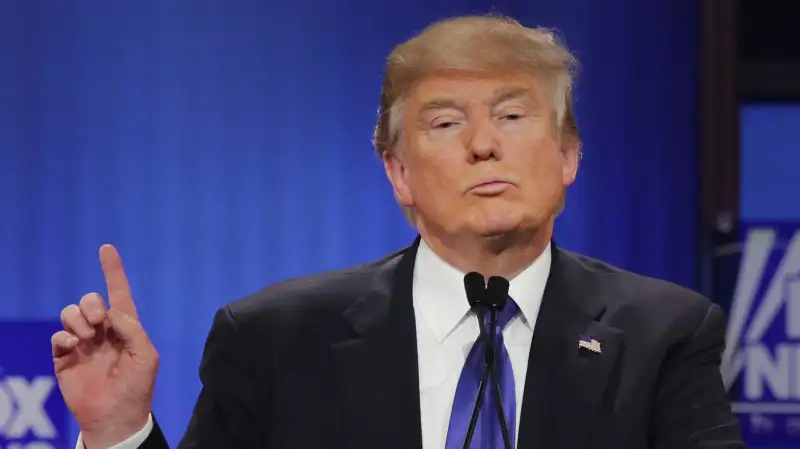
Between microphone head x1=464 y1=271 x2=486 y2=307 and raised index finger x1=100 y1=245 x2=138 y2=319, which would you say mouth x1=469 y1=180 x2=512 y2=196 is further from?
raised index finger x1=100 y1=245 x2=138 y2=319

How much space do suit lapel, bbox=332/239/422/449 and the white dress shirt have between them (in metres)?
0.02

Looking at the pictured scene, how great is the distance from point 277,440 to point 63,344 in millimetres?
291

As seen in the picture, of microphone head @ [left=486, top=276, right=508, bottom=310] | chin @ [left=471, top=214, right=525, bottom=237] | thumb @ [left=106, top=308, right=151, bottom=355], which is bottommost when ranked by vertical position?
thumb @ [left=106, top=308, right=151, bottom=355]

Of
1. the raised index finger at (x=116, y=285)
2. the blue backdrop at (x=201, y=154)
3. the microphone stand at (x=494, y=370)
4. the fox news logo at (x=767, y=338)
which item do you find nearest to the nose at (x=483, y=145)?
the microphone stand at (x=494, y=370)

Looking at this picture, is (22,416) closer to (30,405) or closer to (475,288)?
(30,405)

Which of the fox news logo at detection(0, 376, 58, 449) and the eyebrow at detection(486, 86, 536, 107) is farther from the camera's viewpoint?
the fox news logo at detection(0, 376, 58, 449)

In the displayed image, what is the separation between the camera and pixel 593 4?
8.89 feet

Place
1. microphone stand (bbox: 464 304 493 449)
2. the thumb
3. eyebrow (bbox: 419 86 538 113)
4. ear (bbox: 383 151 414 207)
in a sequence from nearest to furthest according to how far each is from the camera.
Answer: microphone stand (bbox: 464 304 493 449) → the thumb → eyebrow (bbox: 419 86 538 113) → ear (bbox: 383 151 414 207)

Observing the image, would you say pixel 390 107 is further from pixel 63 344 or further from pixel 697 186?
pixel 697 186

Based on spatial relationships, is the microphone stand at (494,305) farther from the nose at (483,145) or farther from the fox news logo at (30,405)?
the fox news logo at (30,405)

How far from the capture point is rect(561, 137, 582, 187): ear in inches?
57.1

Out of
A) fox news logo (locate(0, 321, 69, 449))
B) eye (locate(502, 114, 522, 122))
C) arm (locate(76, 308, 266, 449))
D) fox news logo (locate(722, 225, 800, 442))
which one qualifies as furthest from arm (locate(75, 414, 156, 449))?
fox news logo (locate(722, 225, 800, 442))

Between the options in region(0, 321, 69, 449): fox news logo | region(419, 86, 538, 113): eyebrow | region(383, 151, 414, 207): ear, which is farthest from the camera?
region(0, 321, 69, 449): fox news logo

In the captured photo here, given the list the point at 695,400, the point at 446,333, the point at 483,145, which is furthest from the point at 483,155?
the point at 695,400
